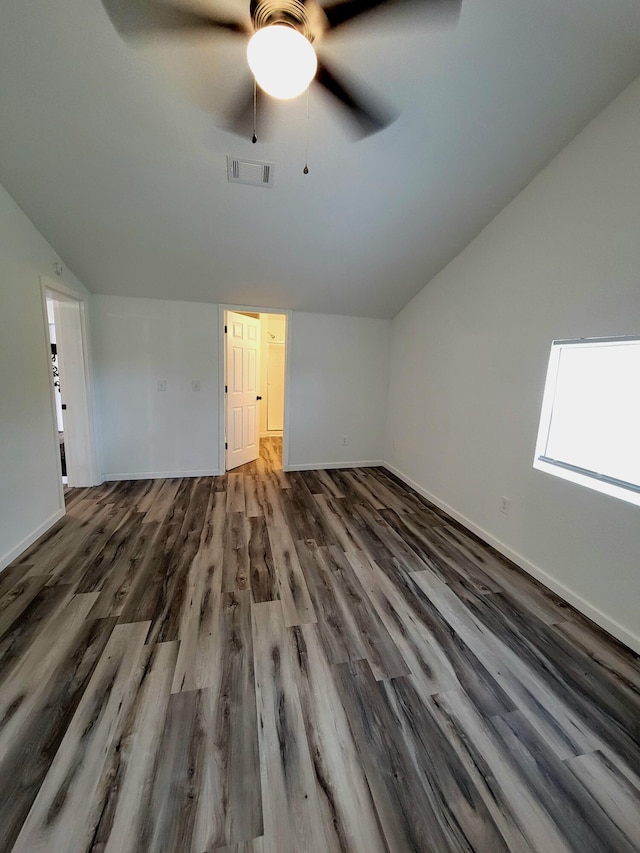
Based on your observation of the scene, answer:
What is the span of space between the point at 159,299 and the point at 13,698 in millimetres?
3511

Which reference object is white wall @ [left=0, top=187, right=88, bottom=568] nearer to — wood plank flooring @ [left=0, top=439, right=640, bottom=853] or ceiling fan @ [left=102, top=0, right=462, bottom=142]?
wood plank flooring @ [left=0, top=439, right=640, bottom=853]

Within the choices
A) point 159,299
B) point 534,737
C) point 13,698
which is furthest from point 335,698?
point 159,299

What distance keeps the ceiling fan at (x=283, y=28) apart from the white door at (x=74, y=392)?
2.58 m

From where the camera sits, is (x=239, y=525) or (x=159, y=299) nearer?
(x=239, y=525)

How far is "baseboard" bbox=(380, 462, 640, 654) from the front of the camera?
1754 mm

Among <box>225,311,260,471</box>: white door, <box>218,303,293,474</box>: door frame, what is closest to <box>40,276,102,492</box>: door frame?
<box>218,303,293,474</box>: door frame

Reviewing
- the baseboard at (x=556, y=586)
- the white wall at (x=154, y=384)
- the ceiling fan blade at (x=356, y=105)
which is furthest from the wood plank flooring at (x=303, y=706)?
the ceiling fan blade at (x=356, y=105)

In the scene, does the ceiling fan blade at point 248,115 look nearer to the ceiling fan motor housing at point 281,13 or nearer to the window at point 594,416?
the ceiling fan motor housing at point 281,13

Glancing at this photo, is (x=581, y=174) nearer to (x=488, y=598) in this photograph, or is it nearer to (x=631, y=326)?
(x=631, y=326)

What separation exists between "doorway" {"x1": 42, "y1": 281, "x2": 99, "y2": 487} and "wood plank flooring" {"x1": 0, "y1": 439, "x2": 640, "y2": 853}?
Result: 1360 mm

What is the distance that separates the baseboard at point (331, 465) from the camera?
446 cm

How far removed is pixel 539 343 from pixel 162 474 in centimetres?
409

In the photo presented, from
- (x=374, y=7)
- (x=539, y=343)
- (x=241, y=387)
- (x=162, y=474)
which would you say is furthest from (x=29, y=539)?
(x=539, y=343)

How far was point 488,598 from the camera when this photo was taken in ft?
6.79
